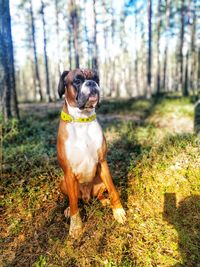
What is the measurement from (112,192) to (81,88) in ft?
4.80

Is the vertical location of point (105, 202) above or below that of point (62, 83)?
below

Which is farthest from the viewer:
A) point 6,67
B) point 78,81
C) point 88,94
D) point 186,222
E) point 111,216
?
point 6,67

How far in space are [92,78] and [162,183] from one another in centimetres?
214

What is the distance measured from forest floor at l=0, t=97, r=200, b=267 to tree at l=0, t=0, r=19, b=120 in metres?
3.56

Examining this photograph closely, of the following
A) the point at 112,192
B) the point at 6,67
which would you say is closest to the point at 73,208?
the point at 112,192

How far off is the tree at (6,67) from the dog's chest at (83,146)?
6.33m

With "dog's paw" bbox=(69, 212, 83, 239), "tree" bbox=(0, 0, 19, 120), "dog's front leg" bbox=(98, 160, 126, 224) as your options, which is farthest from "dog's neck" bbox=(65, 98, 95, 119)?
"tree" bbox=(0, 0, 19, 120)

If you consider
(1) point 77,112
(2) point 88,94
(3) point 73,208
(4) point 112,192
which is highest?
(2) point 88,94

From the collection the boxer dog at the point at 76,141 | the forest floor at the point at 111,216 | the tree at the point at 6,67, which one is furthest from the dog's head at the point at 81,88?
the tree at the point at 6,67

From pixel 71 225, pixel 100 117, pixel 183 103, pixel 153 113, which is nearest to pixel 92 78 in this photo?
pixel 71 225

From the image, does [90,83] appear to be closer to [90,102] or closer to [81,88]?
[81,88]

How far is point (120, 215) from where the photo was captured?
13.2 feet

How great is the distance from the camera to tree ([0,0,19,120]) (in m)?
9.40

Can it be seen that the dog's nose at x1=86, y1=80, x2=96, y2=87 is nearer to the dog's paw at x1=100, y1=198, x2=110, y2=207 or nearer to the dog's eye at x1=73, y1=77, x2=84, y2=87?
the dog's eye at x1=73, y1=77, x2=84, y2=87
